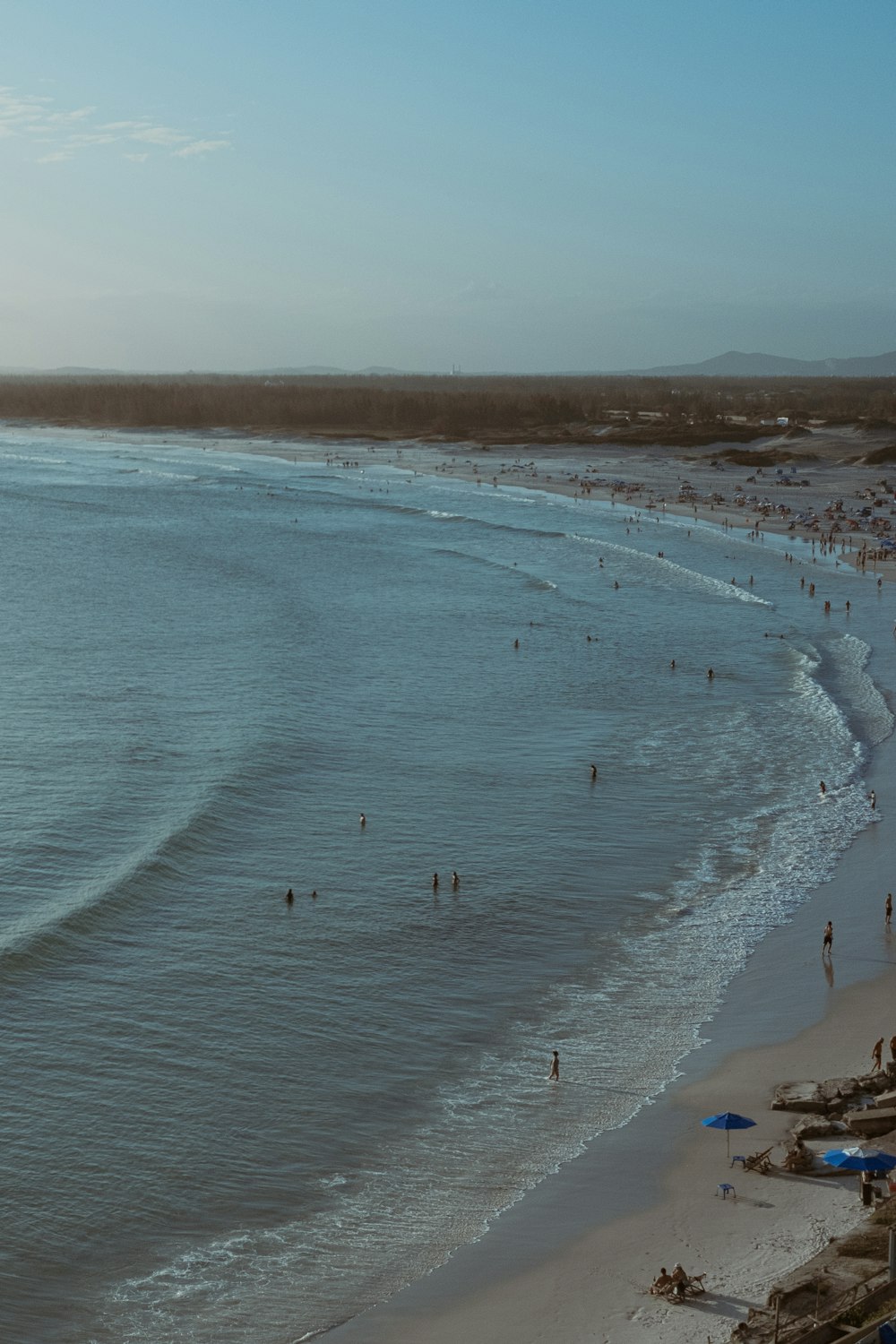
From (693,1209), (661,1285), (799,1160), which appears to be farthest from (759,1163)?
(661,1285)

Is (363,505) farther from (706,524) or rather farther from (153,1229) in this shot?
(153,1229)

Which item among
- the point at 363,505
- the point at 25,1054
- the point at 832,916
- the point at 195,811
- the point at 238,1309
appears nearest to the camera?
the point at 238,1309

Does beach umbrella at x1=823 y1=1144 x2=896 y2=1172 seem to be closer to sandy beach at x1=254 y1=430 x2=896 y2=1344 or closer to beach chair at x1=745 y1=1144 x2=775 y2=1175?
sandy beach at x1=254 y1=430 x2=896 y2=1344

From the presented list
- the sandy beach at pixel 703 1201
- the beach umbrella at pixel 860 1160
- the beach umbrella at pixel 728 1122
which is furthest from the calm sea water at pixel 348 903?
the beach umbrella at pixel 860 1160

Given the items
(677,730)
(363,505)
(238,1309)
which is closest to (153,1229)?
(238,1309)

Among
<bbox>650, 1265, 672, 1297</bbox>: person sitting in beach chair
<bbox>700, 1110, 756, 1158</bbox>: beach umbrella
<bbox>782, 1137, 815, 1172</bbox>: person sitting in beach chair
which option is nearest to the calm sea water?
<bbox>700, 1110, 756, 1158</bbox>: beach umbrella

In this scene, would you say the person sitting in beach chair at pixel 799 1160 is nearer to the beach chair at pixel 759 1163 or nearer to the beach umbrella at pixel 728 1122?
the beach chair at pixel 759 1163

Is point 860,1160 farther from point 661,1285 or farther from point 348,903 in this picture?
point 348,903
